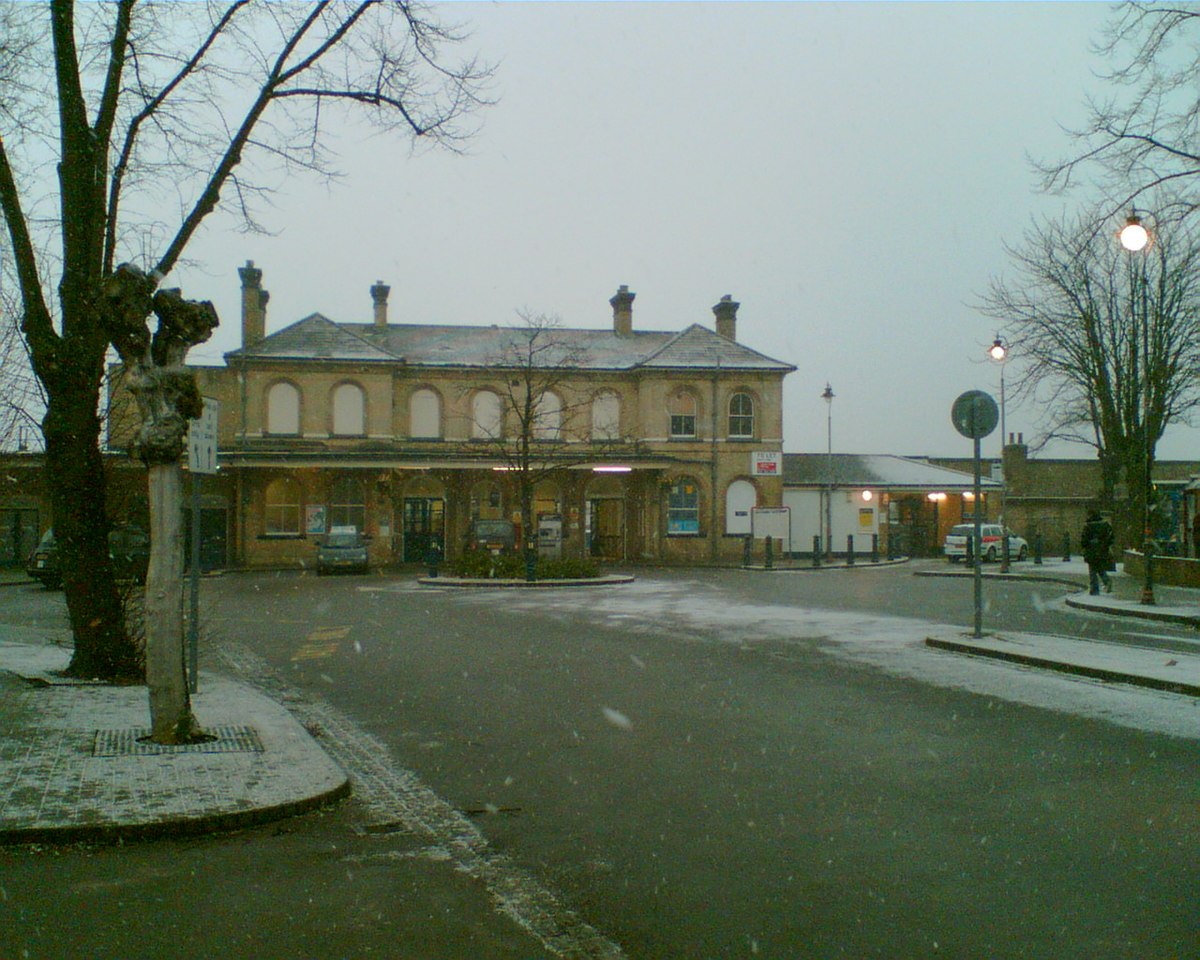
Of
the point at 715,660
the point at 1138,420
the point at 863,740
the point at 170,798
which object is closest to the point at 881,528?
the point at 1138,420

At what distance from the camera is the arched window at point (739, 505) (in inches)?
1745

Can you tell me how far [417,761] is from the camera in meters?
8.17

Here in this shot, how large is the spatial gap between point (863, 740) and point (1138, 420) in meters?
28.5

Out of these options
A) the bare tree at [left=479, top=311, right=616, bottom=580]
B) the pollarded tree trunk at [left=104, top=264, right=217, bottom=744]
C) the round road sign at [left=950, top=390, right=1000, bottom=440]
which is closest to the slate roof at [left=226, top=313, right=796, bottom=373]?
the bare tree at [left=479, top=311, right=616, bottom=580]

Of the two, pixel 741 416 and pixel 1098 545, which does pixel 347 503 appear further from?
pixel 1098 545

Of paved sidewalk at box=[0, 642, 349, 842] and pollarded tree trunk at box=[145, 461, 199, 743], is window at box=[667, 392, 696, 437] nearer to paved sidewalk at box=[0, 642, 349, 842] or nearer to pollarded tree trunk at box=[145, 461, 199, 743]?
paved sidewalk at box=[0, 642, 349, 842]

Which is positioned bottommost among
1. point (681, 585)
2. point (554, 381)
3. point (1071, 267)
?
point (681, 585)

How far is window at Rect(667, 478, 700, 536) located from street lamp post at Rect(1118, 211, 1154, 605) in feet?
54.0

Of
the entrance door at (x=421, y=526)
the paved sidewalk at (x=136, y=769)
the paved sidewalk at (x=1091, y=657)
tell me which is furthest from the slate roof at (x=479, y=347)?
the paved sidewalk at (x=136, y=769)

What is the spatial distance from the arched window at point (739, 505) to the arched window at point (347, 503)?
45.5 ft

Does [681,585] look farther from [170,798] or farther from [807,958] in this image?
[807,958]

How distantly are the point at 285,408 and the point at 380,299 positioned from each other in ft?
24.3

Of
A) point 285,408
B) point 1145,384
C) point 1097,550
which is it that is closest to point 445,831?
point 1097,550

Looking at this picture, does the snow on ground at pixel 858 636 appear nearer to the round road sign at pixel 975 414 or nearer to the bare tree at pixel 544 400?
the round road sign at pixel 975 414
